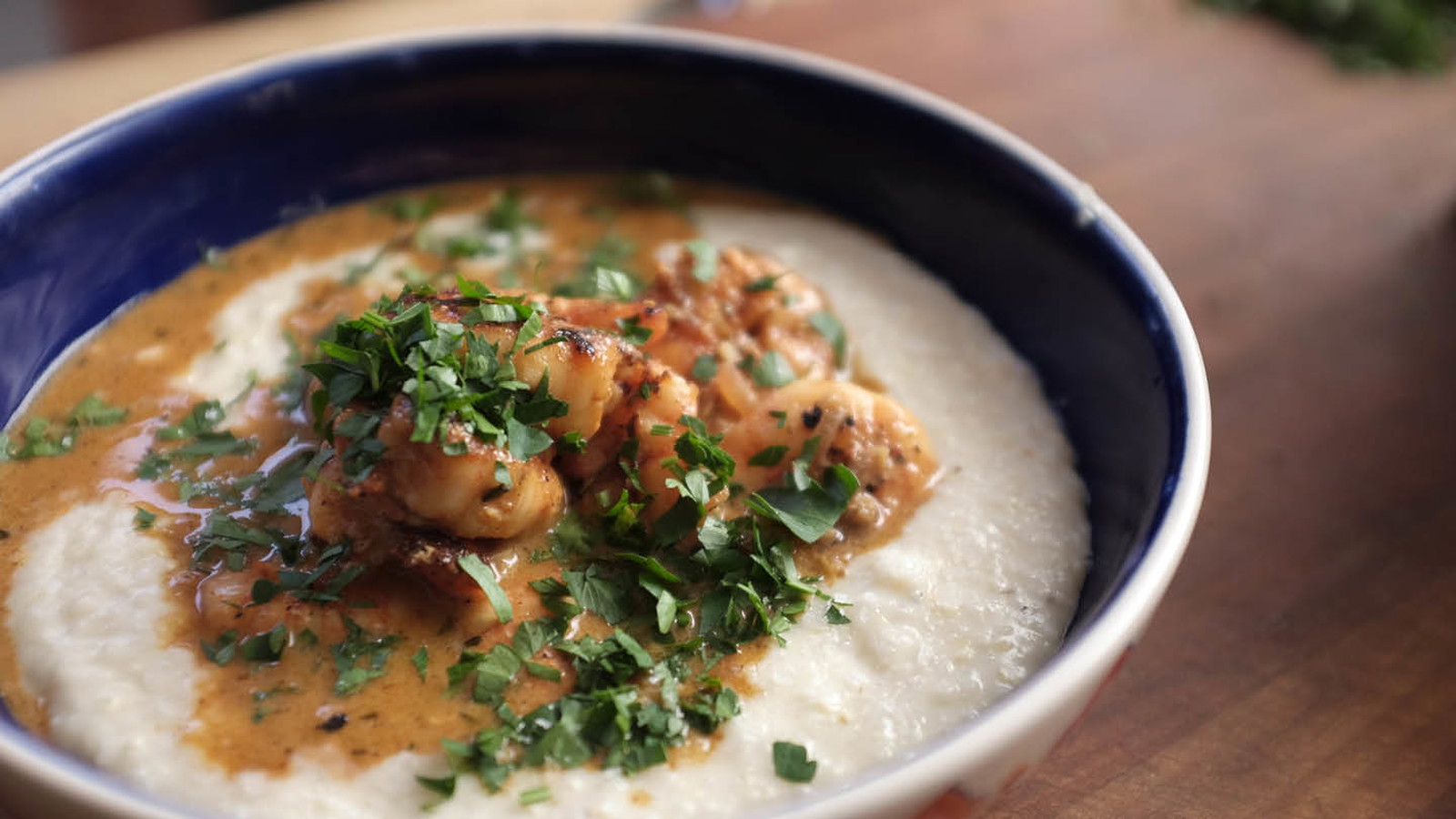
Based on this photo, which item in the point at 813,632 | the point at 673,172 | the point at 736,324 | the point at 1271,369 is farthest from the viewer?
the point at 673,172

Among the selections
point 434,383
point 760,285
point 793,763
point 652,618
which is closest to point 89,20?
point 760,285

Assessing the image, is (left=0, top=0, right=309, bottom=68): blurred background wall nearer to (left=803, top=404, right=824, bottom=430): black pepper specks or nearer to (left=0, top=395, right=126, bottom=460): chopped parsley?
(left=0, top=395, right=126, bottom=460): chopped parsley

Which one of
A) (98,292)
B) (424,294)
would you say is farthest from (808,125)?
(98,292)

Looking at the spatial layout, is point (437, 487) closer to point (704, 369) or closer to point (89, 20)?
point (704, 369)

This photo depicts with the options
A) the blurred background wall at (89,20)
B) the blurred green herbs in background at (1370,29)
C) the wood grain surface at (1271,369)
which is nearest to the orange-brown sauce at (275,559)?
the wood grain surface at (1271,369)

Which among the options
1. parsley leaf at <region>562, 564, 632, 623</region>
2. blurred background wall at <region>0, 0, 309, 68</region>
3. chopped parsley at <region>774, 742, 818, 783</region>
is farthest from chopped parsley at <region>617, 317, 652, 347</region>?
blurred background wall at <region>0, 0, 309, 68</region>

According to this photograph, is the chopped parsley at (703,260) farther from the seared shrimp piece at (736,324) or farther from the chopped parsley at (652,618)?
the chopped parsley at (652,618)
